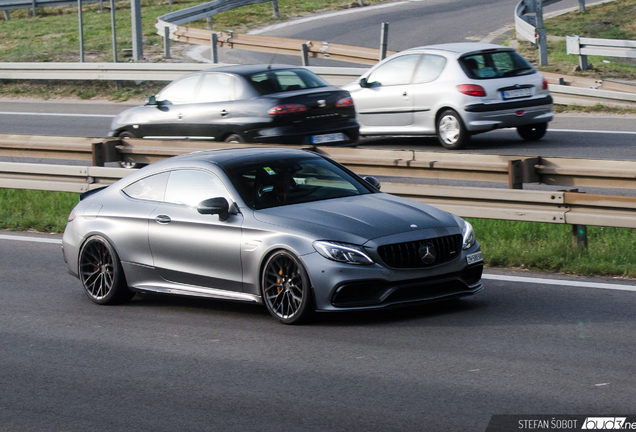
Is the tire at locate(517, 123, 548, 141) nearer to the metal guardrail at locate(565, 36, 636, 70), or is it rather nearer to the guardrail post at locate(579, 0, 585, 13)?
the metal guardrail at locate(565, 36, 636, 70)

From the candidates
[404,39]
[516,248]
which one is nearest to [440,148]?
[516,248]

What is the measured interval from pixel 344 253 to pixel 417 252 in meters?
0.56

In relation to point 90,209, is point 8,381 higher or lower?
lower

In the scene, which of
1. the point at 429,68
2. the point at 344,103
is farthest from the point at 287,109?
the point at 429,68

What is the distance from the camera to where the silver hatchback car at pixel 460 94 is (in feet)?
54.2

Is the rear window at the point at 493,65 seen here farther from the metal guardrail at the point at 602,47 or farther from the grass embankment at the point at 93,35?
the grass embankment at the point at 93,35

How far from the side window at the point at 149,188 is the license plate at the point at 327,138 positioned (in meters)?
5.61

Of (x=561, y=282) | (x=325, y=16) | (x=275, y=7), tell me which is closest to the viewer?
(x=561, y=282)

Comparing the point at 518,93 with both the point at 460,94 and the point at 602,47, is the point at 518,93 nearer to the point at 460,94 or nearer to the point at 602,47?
the point at 460,94

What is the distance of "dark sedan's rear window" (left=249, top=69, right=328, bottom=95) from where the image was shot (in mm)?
15008

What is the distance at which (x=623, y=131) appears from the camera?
58.3ft

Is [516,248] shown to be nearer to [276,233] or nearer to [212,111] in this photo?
[276,233]

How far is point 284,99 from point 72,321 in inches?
268

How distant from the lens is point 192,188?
883 cm
